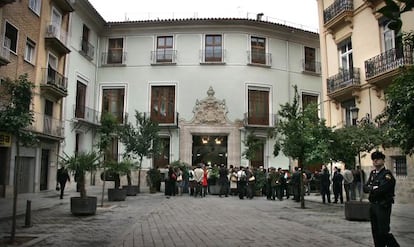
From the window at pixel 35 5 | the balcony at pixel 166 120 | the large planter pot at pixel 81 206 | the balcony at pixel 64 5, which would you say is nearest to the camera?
the large planter pot at pixel 81 206

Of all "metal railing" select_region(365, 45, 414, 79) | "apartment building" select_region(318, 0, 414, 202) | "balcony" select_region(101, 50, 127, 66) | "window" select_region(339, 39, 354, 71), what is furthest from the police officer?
"balcony" select_region(101, 50, 127, 66)

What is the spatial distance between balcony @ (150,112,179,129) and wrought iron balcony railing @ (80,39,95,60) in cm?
643

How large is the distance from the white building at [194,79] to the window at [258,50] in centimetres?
8

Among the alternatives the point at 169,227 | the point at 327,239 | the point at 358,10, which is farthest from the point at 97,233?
the point at 358,10

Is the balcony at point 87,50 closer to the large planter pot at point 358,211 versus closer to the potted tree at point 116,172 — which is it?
the potted tree at point 116,172

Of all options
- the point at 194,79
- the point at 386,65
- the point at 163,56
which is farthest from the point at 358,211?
the point at 163,56

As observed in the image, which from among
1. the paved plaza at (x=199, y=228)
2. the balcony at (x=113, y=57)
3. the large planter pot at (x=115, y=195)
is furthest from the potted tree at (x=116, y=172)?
the balcony at (x=113, y=57)

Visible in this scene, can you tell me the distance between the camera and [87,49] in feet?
98.4

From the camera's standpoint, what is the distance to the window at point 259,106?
3078 cm

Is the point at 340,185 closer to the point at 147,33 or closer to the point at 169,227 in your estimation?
the point at 169,227

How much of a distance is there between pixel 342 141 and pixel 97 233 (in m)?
8.79

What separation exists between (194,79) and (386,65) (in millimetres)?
15696

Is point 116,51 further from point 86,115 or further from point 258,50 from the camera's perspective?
point 258,50

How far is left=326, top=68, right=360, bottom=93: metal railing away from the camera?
20.5 meters
